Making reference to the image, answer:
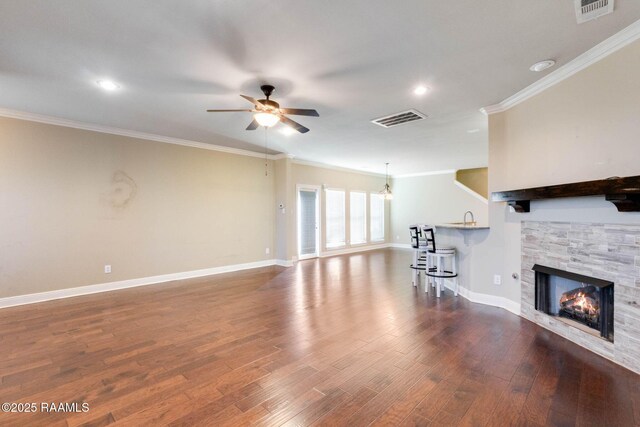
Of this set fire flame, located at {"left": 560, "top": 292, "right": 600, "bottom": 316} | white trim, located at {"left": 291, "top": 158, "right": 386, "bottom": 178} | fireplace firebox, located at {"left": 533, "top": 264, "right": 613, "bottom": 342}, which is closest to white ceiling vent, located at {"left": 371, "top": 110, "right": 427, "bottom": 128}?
fireplace firebox, located at {"left": 533, "top": 264, "right": 613, "bottom": 342}

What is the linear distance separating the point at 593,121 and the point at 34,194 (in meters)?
7.11

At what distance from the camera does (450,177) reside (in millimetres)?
9320

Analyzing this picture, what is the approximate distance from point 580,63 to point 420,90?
4.85 ft

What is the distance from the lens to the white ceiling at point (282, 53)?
6.90ft

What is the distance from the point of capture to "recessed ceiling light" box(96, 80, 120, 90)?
10.4 feet

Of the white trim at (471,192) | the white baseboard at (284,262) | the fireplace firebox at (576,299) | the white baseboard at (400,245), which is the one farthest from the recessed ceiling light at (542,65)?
the white baseboard at (400,245)

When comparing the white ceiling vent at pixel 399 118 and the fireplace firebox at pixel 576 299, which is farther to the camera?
the white ceiling vent at pixel 399 118

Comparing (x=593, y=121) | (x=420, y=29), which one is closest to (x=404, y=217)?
(x=593, y=121)

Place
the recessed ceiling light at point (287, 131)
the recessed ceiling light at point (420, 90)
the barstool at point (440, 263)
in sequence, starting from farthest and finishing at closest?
the recessed ceiling light at point (287, 131) → the barstool at point (440, 263) → the recessed ceiling light at point (420, 90)

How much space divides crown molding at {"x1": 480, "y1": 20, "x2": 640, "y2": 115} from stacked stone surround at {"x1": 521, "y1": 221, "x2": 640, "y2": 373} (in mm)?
1539

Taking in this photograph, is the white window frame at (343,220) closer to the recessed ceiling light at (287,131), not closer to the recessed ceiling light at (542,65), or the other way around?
the recessed ceiling light at (287,131)

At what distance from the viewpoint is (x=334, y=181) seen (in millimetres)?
8828

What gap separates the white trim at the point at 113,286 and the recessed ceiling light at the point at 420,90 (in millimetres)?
5156

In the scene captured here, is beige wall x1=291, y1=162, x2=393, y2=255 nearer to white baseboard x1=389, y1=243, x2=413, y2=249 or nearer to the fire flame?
white baseboard x1=389, y1=243, x2=413, y2=249
